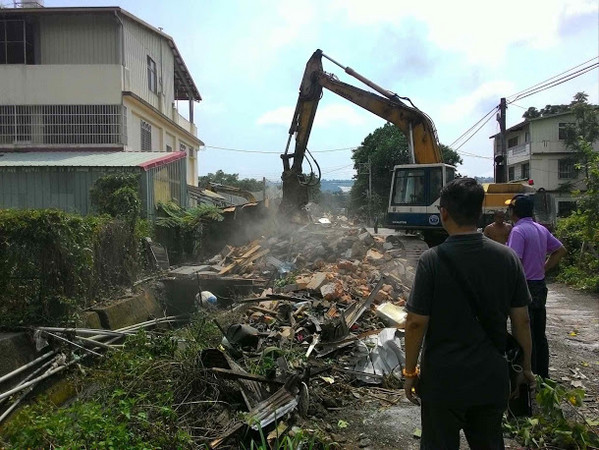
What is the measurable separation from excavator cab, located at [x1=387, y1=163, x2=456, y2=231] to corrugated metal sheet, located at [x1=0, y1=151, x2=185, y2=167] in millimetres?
7285

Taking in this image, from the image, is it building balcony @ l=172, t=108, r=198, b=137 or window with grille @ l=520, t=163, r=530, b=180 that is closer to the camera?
building balcony @ l=172, t=108, r=198, b=137

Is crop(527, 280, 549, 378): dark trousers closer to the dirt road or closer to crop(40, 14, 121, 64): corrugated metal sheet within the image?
→ the dirt road

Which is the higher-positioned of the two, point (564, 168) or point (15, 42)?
point (15, 42)

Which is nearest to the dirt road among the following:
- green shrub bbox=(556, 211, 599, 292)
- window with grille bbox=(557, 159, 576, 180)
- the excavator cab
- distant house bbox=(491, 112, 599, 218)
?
green shrub bbox=(556, 211, 599, 292)

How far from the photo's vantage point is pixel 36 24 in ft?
61.5

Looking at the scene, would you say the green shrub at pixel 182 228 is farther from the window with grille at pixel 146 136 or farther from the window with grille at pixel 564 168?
the window with grille at pixel 564 168

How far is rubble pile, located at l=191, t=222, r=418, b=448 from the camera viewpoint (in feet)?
14.5

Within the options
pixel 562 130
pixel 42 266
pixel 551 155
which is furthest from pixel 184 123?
pixel 562 130

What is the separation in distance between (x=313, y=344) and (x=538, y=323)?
2.46 metres

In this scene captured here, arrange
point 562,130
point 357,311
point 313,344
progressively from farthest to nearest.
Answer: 1. point 562,130
2. point 357,311
3. point 313,344

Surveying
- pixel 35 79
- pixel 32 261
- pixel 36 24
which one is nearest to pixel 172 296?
pixel 32 261

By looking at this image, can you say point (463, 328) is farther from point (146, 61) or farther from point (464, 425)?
point (146, 61)

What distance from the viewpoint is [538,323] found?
4539mm

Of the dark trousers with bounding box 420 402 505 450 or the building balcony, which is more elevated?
the building balcony
